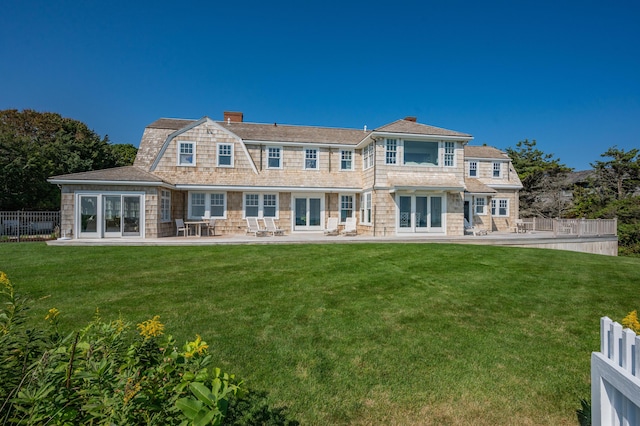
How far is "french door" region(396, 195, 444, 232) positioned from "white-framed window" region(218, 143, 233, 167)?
412 inches

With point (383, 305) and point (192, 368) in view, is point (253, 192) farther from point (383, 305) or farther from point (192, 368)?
point (192, 368)

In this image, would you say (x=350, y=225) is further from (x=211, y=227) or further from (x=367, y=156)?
(x=211, y=227)

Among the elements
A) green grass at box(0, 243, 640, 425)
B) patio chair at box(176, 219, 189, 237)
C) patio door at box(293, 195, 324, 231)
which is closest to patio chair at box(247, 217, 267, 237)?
patio door at box(293, 195, 324, 231)

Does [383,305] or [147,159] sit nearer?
[383,305]

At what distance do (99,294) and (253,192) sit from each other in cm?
1421

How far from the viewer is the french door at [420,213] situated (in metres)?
20.5

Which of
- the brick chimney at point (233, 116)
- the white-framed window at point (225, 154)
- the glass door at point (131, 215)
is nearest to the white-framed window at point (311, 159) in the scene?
the white-framed window at point (225, 154)

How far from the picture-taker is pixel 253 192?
21312mm

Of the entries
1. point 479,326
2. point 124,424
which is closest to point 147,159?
point 479,326

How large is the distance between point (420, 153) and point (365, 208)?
472 cm

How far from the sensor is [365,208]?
22.0m

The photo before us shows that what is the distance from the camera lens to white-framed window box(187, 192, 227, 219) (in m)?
20.9

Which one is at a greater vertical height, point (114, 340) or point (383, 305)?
point (114, 340)

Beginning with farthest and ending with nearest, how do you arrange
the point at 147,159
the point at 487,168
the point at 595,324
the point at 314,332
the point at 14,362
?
the point at 487,168, the point at 147,159, the point at 595,324, the point at 314,332, the point at 14,362
